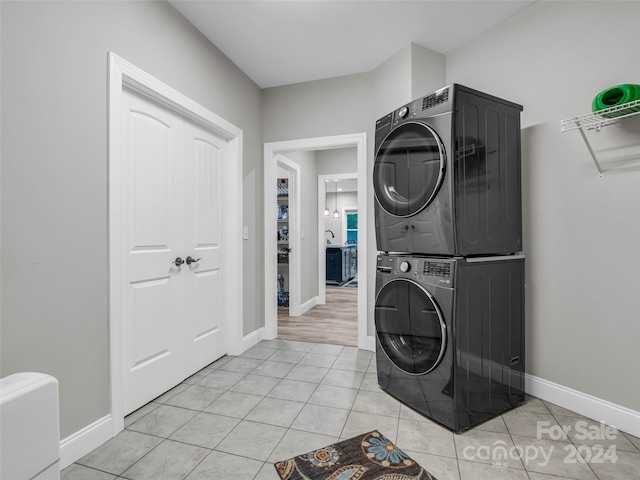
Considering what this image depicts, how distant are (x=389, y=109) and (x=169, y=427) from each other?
9.20 feet

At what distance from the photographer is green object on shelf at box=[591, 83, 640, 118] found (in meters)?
1.56

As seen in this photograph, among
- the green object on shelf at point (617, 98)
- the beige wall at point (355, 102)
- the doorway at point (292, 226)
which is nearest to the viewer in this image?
the green object on shelf at point (617, 98)

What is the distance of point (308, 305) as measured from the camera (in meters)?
4.88

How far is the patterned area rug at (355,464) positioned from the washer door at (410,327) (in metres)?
0.48

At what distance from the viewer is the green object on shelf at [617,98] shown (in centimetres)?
156

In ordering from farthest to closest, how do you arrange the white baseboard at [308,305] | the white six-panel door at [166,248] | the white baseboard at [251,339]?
the white baseboard at [308,305]
the white baseboard at [251,339]
the white six-panel door at [166,248]

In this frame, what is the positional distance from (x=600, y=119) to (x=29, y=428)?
9.30ft

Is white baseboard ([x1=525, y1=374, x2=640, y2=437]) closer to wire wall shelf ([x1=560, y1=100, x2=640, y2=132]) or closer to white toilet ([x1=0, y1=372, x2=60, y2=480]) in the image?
wire wall shelf ([x1=560, y1=100, x2=640, y2=132])

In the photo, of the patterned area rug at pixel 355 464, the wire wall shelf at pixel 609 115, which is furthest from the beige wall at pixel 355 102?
the patterned area rug at pixel 355 464

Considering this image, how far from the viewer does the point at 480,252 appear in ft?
5.96

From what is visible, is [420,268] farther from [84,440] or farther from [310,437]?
[84,440]

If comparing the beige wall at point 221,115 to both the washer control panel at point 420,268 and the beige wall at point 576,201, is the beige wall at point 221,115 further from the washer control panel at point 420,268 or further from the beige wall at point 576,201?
the washer control panel at point 420,268

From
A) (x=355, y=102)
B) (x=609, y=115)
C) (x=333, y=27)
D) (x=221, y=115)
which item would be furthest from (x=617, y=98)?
(x=221, y=115)

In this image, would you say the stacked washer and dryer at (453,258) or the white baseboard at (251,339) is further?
the white baseboard at (251,339)
